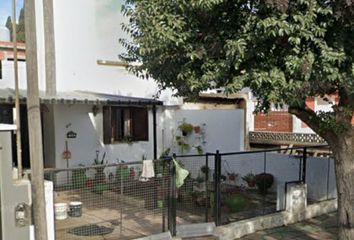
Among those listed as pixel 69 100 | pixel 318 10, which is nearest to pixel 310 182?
pixel 69 100

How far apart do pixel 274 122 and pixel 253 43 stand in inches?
561

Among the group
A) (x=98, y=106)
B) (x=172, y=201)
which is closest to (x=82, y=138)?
(x=98, y=106)

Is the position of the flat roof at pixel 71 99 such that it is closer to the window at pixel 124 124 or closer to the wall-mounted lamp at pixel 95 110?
the wall-mounted lamp at pixel 95 110

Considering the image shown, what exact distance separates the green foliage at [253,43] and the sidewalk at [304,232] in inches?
117

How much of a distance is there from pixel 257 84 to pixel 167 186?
2.90m

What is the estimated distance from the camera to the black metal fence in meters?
6.55

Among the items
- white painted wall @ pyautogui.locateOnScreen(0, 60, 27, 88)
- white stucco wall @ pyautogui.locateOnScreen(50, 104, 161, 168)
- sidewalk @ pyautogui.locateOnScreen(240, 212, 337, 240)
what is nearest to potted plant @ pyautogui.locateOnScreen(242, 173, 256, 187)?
sidewalk @ pyautogui.locateOnScreen(240, 212, 337, 240)

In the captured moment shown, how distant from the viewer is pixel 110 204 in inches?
311

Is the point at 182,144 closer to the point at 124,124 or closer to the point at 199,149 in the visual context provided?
the point at 199,149

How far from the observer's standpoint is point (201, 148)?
13.2m

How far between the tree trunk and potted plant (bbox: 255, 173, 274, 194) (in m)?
4.17

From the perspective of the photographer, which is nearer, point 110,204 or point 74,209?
point 74,209

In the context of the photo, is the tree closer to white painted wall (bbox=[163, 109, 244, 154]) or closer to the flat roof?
the flat roof

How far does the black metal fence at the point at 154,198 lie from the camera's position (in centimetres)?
655
